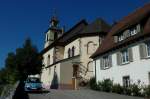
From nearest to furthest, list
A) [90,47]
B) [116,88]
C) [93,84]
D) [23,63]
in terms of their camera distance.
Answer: [116,88], [93,84], [23,63], [90,47]

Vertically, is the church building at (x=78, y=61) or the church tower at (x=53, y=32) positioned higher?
the church tower at (x=53, y=32)

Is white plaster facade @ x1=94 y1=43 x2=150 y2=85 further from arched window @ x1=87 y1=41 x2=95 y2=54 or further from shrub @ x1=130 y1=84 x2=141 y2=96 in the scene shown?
arched window @ x1=87 y1=41 x2=95 y2=54

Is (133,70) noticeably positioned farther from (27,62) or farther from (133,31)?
(27,62)

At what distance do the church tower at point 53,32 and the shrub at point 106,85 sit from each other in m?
34.7

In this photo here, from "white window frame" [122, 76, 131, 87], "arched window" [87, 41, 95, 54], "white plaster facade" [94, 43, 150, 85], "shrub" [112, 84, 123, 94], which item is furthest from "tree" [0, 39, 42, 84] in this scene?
"white window frame" [122, 76, 131, 87]

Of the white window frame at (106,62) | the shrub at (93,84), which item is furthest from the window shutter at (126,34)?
the shrub at (93,84)

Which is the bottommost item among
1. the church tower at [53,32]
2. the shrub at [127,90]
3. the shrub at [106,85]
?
the shrub at [127,90]

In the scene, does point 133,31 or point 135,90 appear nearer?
point 135,90

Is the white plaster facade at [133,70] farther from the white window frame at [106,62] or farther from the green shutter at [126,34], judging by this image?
the green shutter at [126,34]

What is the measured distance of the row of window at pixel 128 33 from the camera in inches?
1011

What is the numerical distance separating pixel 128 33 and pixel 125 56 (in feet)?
7.95

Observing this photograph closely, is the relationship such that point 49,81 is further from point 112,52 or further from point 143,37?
point 143,37

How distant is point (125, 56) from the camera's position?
89.4 ft

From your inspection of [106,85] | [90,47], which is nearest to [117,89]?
[106,85]
